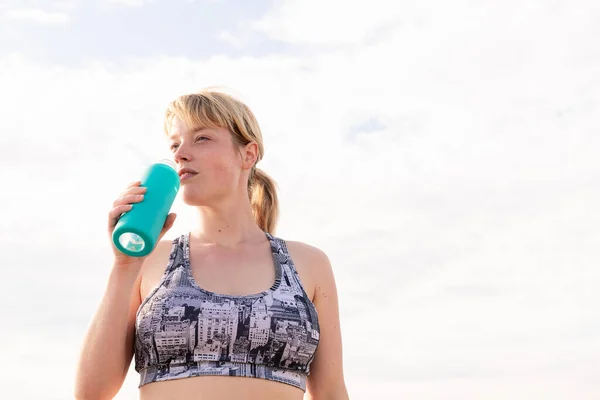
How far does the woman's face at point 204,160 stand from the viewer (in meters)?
4.54

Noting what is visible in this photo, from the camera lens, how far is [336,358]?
187 inches

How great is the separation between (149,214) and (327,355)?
4.36 feet

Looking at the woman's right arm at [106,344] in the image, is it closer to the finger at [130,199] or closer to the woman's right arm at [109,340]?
the woman's right arm at [109,340]

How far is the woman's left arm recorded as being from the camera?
4.72 meters

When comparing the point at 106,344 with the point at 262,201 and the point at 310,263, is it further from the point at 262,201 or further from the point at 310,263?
the point at 262,201

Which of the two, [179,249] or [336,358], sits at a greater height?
[179,249]

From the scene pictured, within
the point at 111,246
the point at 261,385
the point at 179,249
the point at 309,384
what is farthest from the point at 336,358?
the point at 111,246

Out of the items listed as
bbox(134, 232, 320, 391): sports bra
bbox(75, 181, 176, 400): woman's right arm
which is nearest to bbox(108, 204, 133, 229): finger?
bbox(75, 181, 176, 400): woman's right arm

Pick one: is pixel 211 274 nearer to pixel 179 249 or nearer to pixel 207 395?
pixel 179 249

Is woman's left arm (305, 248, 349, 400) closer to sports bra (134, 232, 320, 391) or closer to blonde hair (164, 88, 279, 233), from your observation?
sports bra (134, 232, 320, 391)

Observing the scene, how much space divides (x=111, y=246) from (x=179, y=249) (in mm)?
689

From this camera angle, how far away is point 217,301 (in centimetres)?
436

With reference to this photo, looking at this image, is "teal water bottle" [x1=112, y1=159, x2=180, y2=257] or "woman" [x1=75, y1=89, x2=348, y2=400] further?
"woman" [x1=75, y1=89, x2=348, y2=400]

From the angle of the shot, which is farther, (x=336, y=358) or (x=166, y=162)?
(x=336, y=358)
